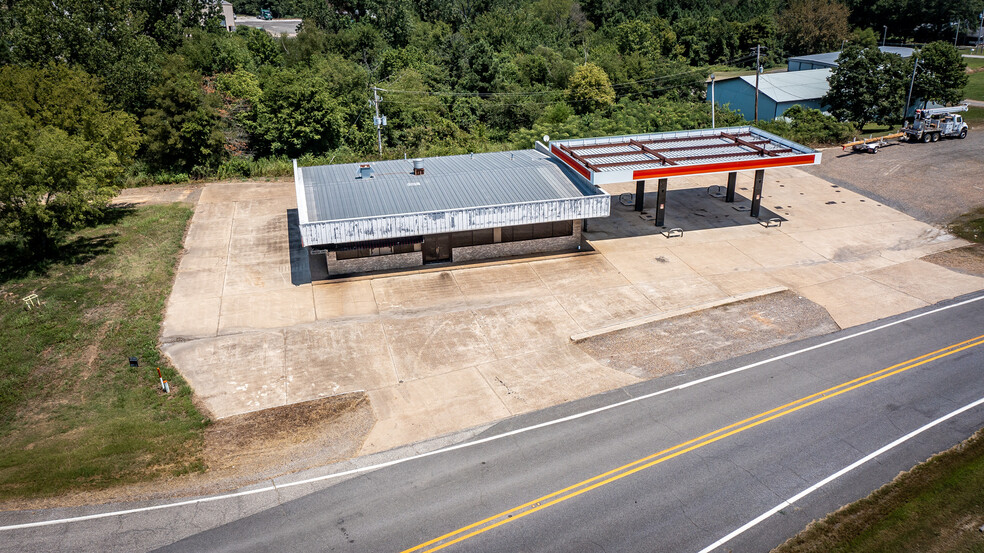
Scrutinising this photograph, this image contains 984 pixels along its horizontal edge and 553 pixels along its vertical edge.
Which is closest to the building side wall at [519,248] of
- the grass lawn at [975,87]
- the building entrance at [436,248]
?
the building entrance at [436,248]

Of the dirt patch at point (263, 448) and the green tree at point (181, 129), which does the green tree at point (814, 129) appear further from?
the dirt patch at point (263, 448)

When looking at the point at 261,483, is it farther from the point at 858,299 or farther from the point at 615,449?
the point at 858,299

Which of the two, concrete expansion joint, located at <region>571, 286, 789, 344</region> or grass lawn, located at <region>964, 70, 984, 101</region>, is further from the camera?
grass lawn, located at <region>964, 70, 984, 101</region>

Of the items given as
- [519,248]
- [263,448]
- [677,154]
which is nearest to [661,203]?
[677,154]

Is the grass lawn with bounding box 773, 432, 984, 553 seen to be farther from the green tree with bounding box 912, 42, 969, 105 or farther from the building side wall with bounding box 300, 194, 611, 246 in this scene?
the green tree with bounding box 912, 42, 969, 105

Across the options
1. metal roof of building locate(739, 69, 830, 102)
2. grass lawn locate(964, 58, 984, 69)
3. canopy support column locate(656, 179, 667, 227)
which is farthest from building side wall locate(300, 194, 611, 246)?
grass lawn locate(964, 58, 984, 69)

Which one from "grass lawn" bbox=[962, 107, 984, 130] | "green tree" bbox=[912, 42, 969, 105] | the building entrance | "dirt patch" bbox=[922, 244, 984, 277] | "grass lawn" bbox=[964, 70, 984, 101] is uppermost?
"green tree" bbox=[912, 42, 969, 105]

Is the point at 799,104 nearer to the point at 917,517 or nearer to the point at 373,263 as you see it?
the point at 373,263
